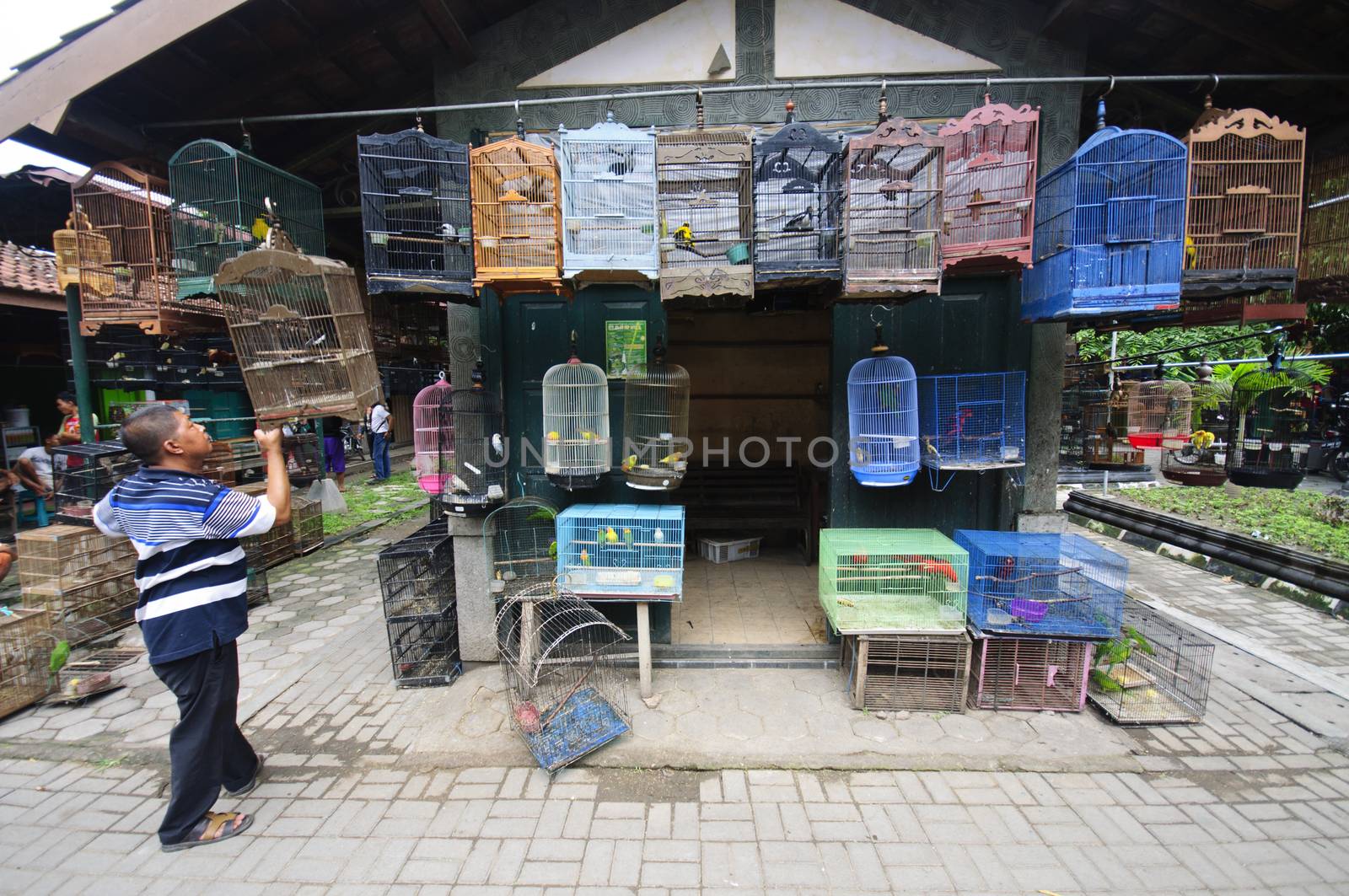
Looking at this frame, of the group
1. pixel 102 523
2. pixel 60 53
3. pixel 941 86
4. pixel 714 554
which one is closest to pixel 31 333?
pixel 60 53

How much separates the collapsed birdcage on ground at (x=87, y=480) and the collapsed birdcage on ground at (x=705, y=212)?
19.7 ft

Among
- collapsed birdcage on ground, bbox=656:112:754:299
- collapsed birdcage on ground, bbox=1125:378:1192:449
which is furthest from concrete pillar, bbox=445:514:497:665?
collapsed birdcage on ground, bbox=1125:378:1192:449

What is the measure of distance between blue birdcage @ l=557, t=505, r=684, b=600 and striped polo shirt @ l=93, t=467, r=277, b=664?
2.01 meters

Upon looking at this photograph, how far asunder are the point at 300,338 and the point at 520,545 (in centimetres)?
240

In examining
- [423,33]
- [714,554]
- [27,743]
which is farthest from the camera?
[714,554]

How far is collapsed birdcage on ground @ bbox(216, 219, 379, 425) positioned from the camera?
3.51m

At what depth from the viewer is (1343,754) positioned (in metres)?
3.54

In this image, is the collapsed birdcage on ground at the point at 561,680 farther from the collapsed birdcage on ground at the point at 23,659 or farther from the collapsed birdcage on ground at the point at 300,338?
the collapsed birdcage on ground at the point at 23,659

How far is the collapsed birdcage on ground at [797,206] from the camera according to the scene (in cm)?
341

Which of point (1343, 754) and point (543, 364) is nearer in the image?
point (1343, 754)

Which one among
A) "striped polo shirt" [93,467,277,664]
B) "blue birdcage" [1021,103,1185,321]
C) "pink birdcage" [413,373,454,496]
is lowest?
"striped polo shirt" [93,467,277,664]

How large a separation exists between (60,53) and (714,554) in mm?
7219

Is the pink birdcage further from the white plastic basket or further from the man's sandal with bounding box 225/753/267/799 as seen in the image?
the white plastic basket

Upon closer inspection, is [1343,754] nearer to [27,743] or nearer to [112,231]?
[27,743]
